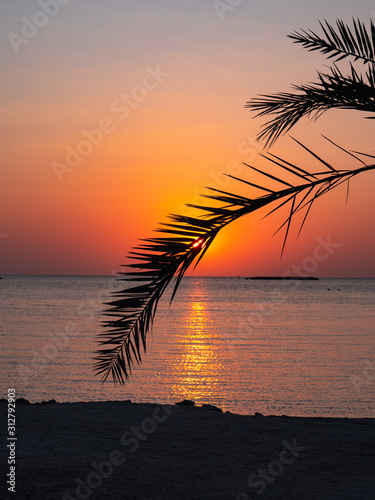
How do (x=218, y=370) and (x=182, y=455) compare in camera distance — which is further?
(x=218, y=370)

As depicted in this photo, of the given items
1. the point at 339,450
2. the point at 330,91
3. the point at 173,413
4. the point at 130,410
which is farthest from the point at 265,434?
the point at 330,91

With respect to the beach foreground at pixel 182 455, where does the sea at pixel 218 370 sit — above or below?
below

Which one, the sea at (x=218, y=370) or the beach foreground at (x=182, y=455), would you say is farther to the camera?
the sea at (x=218, y=370)

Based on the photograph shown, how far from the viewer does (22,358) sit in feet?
72.3

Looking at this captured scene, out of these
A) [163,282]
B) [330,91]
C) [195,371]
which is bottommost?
[195,371]

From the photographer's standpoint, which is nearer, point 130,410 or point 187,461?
point 187,461

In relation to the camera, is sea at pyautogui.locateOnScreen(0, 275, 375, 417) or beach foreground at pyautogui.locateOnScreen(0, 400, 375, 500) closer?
beach foreground at pyautogui.locateOnScreen(0, 400, 375, 500)

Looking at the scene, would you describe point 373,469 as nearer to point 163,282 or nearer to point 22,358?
point 163,282

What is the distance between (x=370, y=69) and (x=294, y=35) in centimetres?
155

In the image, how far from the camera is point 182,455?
7.50 metres

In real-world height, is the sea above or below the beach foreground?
below

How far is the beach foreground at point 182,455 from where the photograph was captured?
6242 mm

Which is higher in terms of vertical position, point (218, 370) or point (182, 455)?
point (182, 455)

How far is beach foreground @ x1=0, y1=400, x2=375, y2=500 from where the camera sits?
6242 millimetres
